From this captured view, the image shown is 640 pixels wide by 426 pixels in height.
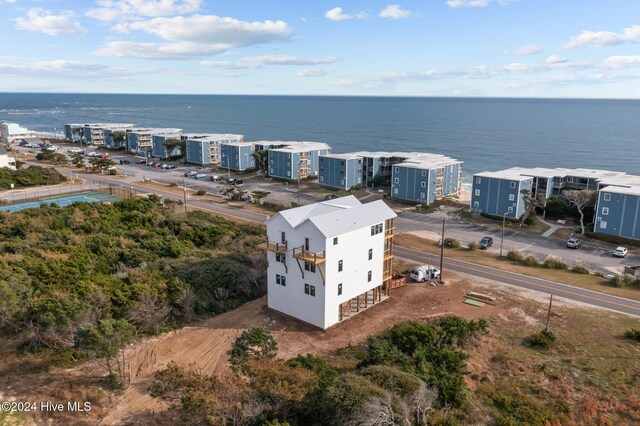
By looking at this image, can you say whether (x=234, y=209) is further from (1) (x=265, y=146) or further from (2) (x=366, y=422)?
(2) (x=366, y=422)

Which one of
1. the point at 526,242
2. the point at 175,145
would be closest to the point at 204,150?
the point at 175,145

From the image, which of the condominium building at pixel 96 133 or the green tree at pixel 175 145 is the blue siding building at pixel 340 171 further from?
the condominium building at pixel 96 133

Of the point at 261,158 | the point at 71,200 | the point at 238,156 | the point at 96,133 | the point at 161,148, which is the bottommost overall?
the point at 71,200

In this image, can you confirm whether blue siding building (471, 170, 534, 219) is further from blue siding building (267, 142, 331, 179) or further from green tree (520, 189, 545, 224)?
blue siding building (267, 142, 331, 179)

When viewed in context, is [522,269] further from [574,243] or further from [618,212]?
[618,212]

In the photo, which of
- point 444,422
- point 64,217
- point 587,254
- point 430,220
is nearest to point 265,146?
point 430,220

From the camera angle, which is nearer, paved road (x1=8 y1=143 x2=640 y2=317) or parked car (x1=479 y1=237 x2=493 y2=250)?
paved road (x1=8 y1=143 x2=640 y2=317)

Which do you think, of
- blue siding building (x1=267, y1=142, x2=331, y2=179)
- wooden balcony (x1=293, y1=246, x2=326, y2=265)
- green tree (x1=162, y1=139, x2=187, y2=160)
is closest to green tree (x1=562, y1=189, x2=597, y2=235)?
wooden balcony (x1=293, y1=246, x2=326, y2=265)

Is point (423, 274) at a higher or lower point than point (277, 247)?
lower
